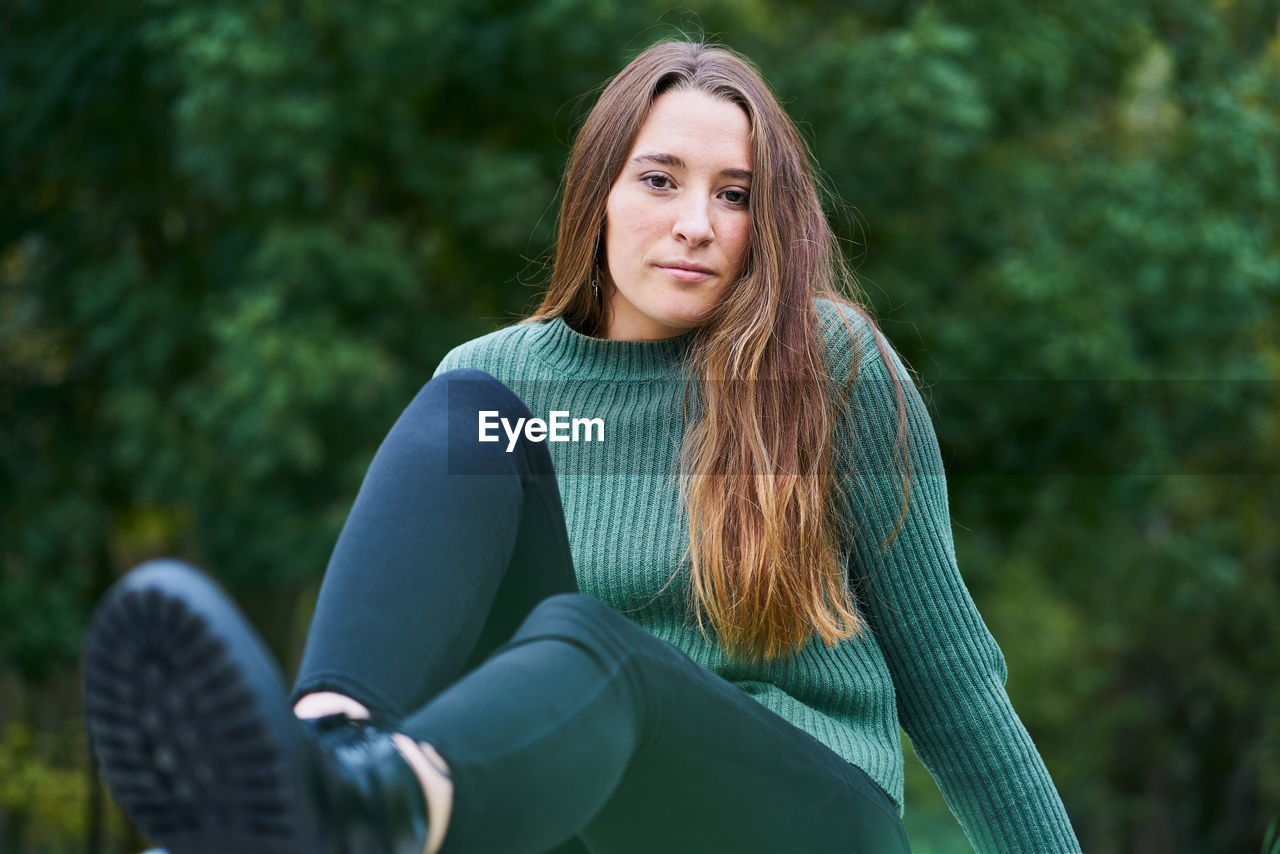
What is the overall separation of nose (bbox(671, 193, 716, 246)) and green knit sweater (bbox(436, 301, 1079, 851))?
17 centimetres

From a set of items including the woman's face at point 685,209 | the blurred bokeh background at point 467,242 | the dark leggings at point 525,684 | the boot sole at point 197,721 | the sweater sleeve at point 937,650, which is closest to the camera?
the boot sole at point 197,721

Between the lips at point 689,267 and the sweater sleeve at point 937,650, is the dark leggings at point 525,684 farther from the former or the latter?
the lips at point 689,267

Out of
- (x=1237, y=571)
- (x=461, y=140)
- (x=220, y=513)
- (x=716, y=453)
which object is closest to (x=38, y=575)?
(x=220, y=513)

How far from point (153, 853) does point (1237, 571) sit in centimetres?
745

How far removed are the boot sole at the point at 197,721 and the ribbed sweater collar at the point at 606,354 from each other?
854mm

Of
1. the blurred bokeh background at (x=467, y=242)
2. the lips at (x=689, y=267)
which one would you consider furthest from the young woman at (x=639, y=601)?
Result: the blurred bokeh background at (x=467, y=242)

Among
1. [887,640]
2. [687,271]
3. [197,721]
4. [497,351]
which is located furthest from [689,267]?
[197,721]

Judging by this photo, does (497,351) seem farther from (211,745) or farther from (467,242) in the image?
(467,242)

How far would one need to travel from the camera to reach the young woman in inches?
35.3

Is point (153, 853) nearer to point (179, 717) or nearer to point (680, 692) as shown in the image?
point (179, 717)

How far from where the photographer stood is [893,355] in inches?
60.0

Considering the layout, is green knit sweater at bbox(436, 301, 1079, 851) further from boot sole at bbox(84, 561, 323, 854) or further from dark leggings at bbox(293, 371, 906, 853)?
boot sole at bbox(84, 561, 323, 854)

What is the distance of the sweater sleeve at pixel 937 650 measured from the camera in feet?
4.56

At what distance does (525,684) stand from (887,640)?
0.54 m
